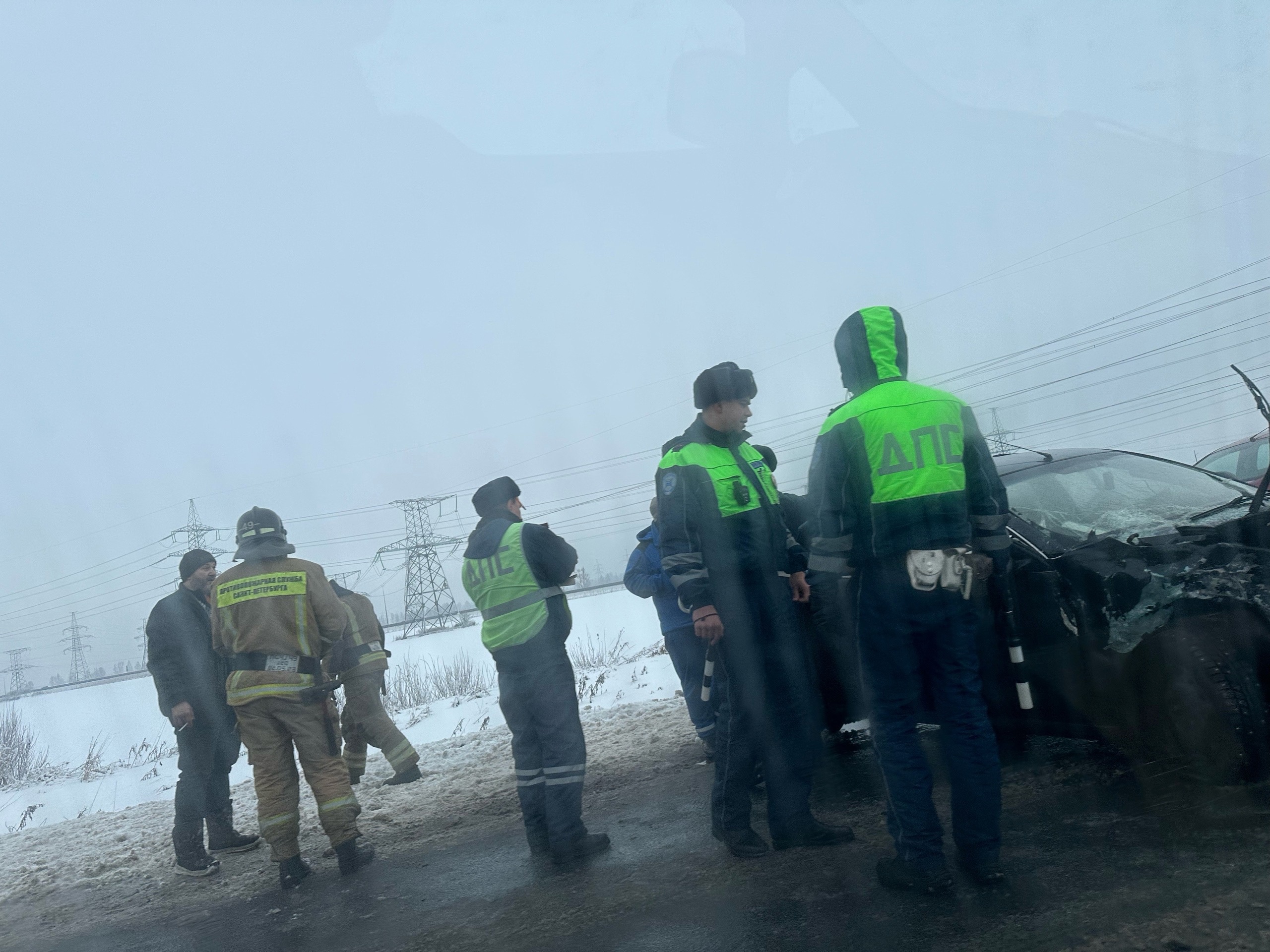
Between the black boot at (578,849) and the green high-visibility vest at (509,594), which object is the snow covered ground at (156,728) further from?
the black boot at (578,849)

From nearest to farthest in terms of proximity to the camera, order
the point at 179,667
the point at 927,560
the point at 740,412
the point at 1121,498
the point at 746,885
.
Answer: the point at 927,560, the point at 746,885, the point at 740,412, the point at 1121,498, the point at 179,667

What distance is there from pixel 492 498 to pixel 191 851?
2531mm

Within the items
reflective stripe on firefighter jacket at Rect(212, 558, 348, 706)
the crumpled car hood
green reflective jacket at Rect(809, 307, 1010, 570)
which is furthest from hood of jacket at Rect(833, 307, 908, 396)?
reflective stripe on firefighter jacket at Rect(212, 558, 348, 706)

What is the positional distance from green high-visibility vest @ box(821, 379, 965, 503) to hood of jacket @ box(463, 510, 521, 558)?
81.4 inches

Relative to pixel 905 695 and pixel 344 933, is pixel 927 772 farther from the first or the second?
pixel 344 933

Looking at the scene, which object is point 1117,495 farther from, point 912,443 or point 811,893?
point 811,893

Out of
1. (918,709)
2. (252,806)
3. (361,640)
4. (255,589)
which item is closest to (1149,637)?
(918,709)

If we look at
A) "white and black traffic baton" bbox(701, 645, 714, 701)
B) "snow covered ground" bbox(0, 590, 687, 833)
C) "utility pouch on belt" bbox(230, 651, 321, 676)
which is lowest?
"snow covered ground" bbox(0, 590, 687, 833)

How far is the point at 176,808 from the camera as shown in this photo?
468 cm

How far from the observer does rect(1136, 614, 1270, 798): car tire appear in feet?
10.3

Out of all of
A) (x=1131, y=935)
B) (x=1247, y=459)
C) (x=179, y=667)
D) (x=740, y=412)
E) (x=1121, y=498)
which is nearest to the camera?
(x=1131, y=935)

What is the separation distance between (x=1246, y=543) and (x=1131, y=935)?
1767 mm

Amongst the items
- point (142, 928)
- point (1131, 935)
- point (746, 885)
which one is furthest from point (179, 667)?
point (1131, 935)

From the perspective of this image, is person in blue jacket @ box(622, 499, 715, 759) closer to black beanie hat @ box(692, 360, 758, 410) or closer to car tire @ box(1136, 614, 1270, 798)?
black beanie hat @ box(692, 360, 758, 410)
